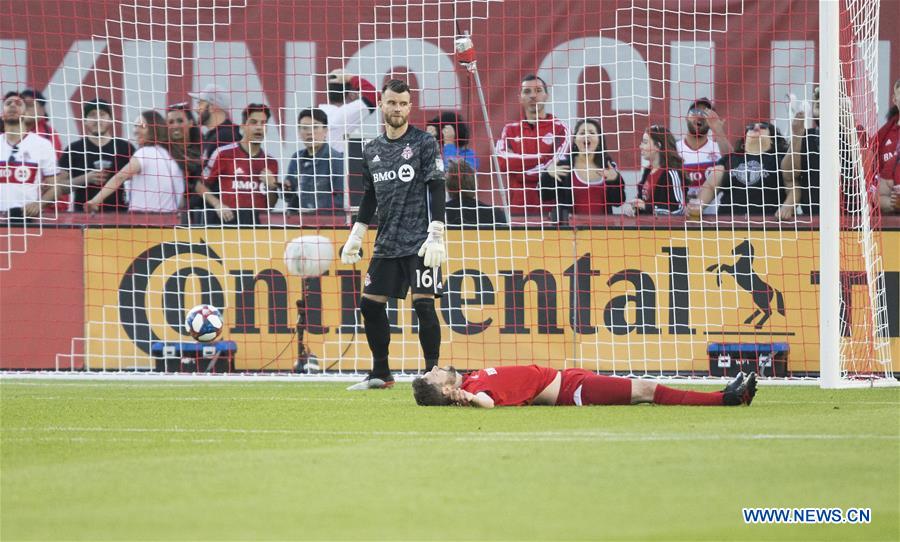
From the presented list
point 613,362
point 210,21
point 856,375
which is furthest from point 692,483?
point 210,21

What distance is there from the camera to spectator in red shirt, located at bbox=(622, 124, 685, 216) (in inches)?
543

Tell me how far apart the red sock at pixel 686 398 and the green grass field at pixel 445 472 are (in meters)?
0.15

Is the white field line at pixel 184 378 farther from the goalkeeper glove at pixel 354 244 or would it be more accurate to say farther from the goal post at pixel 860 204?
the goalkeeper glove at pixel 354 244

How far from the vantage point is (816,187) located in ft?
45.0

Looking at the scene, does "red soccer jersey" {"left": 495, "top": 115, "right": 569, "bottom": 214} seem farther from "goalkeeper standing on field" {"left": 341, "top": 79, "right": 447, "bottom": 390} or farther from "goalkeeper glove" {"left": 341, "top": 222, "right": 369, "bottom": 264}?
"goalkeeper standing on field" {"left": 341, "top": 79, "right": 447, "bottom": 390}

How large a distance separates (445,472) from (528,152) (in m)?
8.31

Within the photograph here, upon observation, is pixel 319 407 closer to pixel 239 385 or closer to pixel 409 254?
pixel 409 254

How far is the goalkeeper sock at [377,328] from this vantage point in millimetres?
11180

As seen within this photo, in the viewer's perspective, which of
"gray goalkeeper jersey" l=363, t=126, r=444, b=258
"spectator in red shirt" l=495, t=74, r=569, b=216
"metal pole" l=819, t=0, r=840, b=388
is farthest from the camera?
"spectator in red shirt" l=495, t=74, r=569, b=216

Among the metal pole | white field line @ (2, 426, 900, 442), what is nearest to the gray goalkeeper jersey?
the metal pole

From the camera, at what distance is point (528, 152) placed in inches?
557

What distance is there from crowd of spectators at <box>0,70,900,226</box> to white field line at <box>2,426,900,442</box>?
5.97 metres

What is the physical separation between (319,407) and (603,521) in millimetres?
4980

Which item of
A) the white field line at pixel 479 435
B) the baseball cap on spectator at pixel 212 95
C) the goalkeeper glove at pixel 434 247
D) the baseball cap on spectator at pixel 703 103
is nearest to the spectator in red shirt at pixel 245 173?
the baseball cap on spectator at pixel 212 95
